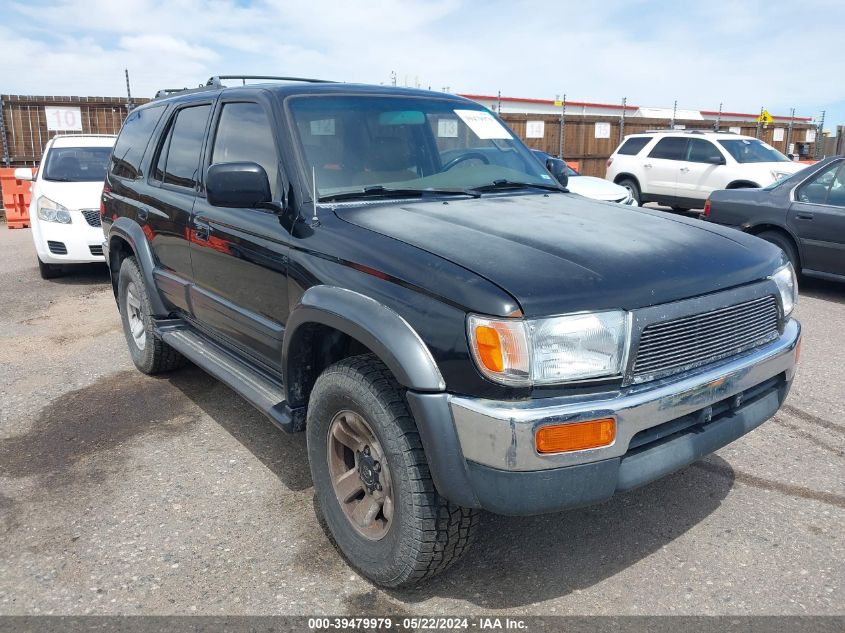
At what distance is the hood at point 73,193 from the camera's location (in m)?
8.45

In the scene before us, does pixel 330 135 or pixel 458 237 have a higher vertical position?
pixel 330 135

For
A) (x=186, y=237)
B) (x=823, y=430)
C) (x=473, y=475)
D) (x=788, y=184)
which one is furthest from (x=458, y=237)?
(x=788, y=184)

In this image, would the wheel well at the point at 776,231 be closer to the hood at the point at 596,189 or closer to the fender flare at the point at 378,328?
the hood at the point at 596,189

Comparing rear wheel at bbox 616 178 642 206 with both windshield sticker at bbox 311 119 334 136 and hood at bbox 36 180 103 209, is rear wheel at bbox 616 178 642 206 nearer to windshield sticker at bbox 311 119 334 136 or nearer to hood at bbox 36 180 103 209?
hood at bbox 36 180 103 209

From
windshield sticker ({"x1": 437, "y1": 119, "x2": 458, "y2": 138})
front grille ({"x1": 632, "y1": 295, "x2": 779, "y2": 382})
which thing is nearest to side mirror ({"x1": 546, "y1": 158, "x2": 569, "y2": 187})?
windshield sticker ({"x1": 437, "y1": 119, "x2": 458, "y2": 138})

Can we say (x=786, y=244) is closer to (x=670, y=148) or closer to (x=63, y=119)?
(x=670, y=148)

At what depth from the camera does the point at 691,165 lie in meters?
13.6

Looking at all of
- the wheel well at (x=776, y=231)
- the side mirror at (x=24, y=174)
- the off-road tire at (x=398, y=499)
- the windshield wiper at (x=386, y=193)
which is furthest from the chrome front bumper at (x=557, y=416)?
the side mirror at (x=24, y=174)

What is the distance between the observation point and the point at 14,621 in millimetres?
2516

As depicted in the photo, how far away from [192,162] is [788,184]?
6536 mm

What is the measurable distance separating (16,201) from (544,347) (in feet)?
48.3

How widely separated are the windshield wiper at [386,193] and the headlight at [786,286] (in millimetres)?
1376

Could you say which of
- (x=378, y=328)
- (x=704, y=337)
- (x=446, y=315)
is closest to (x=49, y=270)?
(x=378, y=328)

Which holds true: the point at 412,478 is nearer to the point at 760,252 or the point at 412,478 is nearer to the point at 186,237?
the point at 760,252
